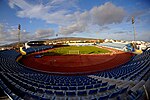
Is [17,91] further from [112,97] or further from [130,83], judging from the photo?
[130,83]

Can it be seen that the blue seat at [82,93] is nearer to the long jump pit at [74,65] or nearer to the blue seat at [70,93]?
the blue seat at [70,93]

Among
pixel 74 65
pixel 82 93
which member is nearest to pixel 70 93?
pixel 82 93

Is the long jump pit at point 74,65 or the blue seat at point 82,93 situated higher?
the blue seat at point 82,93

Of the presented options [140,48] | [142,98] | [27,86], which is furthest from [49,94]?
[140,48]

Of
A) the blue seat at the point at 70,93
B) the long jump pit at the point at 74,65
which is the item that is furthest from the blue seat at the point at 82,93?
the long jump pit at the point at 74,65

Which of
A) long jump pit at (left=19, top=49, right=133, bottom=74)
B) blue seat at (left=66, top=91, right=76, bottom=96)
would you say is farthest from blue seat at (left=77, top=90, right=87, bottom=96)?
long jump pit at (left=19, top=49, right=133, bottom=74)

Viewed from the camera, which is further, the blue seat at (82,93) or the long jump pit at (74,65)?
the long jump pit at (74,65)

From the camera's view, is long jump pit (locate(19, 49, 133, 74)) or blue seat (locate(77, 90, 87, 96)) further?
long jump pit (locate(19, 49, 133, 74))

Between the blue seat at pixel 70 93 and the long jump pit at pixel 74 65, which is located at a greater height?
the blue seat at pixel 70 93

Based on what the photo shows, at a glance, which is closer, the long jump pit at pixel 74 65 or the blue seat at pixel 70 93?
the blue seat at pixel 70 93

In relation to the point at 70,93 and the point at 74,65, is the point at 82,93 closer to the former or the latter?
the point at 70,93

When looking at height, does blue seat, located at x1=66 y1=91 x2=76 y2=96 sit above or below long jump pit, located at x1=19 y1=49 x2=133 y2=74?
above

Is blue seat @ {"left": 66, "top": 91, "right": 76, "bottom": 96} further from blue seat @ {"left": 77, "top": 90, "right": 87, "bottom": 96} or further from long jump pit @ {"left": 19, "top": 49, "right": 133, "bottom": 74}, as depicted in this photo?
long jump pit @ {"left": 19, "top": 49, "right": 133, "bottom": 74}

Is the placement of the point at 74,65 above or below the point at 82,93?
below
